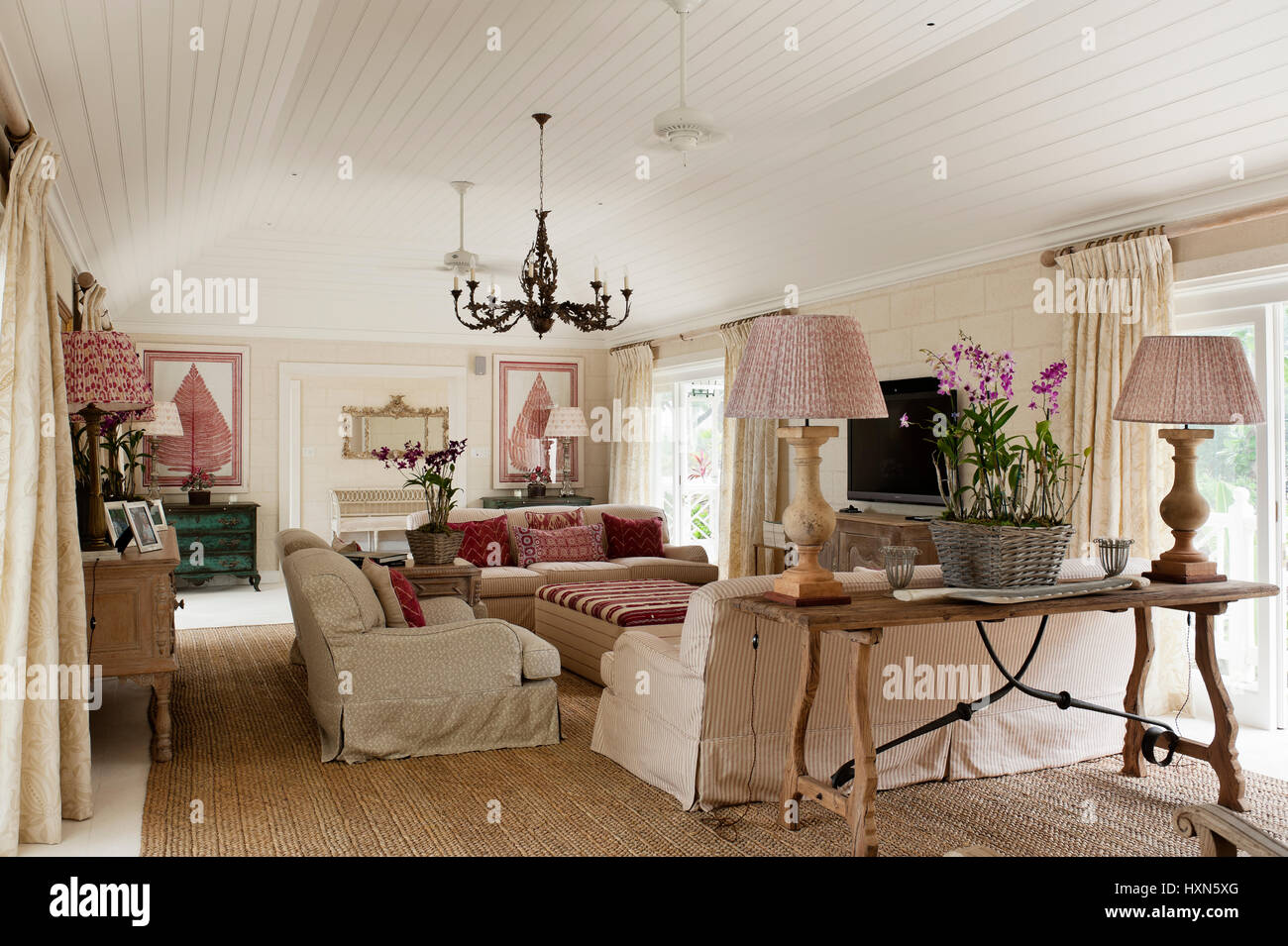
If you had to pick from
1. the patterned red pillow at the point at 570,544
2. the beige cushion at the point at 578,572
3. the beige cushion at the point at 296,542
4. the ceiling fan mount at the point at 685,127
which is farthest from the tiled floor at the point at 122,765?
the ceiling fan mount at the point at 685,127

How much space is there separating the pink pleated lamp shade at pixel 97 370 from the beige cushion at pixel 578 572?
3.12 metres

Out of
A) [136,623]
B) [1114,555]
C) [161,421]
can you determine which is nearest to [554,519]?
[161,421]

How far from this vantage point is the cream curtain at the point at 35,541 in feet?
9.46

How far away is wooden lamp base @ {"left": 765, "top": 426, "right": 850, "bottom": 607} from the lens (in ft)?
9.67

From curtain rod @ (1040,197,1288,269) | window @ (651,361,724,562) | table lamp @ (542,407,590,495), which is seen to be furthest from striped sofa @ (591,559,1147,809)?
table lamp @ (542,407,590,495)

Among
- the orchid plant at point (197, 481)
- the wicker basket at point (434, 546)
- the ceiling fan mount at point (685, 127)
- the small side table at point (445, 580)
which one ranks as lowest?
the small side table at point (445, 580)

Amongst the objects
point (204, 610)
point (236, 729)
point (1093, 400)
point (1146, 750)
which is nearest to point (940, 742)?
point (1146, 750)

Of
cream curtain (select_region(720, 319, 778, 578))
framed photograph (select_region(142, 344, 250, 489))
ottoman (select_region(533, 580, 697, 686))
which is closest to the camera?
ottoman (select_region(533, 580, 697, 686))

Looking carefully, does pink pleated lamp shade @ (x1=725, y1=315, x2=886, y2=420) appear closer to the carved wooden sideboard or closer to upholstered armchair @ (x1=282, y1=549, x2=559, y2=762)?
upholstered armchair @ (x1=282, y1=549, x2=559, y2=762)

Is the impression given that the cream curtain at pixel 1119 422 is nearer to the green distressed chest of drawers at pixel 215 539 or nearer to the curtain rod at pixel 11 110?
the curtain rod at pixel 11 110

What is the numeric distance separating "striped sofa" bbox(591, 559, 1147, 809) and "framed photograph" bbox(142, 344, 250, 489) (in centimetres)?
626

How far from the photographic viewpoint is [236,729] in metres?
4.41
